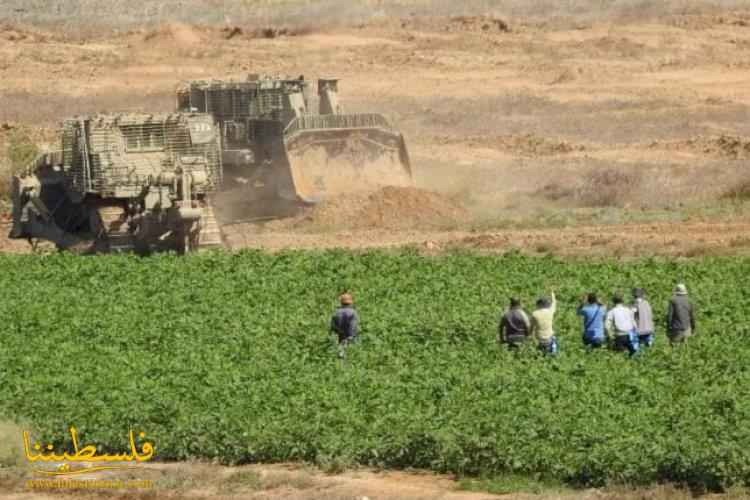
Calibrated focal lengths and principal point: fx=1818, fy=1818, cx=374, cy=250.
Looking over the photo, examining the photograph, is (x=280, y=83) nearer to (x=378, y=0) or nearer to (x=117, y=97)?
(x=117, y=97)

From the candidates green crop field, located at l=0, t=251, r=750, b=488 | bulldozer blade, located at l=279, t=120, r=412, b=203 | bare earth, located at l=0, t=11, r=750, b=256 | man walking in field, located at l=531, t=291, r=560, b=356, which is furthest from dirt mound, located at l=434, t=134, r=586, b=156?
man walking in field, located at l=531, t=291, r=560, b=356

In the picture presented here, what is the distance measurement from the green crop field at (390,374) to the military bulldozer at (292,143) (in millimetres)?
9666

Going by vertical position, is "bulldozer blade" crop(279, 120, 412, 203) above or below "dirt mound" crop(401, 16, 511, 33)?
below

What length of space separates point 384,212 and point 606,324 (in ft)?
56.8

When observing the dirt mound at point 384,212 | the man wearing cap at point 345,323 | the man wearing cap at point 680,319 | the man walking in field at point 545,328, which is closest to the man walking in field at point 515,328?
the man walking in field at point 545,328

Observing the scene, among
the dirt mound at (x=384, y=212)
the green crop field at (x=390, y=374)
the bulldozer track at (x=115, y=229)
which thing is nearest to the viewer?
the green crop field at (x=390, y=374)

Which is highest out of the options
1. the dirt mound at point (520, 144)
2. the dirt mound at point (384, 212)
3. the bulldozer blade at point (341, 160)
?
the bulldozer blade at point (341, 160)

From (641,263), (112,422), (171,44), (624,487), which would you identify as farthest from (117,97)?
(624,487)

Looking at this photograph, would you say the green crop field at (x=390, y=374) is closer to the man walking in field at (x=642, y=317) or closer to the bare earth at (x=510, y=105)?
the man walking in field at (x=642, y=317)

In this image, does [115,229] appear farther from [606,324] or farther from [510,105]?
[510,105]

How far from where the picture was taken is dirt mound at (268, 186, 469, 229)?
4050 centimetres

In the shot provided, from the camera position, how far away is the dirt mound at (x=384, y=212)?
40500mm

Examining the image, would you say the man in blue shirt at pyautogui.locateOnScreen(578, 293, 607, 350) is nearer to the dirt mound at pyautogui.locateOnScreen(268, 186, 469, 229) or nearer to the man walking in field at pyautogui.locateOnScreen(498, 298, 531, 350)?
the man walking in field at pyautogui.locateOnScreen(498, 298, 531, 350)

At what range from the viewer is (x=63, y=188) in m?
39.2
